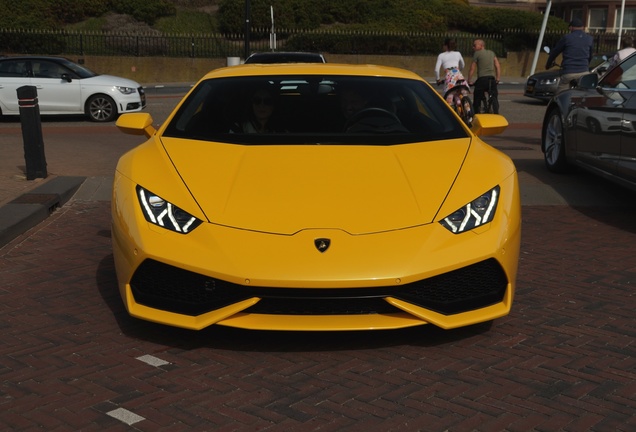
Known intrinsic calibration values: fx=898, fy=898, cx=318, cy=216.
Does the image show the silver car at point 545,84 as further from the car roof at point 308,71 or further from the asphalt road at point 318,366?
the car roof at point 308,71

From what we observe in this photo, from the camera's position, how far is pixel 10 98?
62.1ft

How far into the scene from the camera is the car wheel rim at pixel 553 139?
1027cm

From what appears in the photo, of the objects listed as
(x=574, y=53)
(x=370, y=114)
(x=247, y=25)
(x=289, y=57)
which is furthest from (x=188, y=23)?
(x=370, y=114)

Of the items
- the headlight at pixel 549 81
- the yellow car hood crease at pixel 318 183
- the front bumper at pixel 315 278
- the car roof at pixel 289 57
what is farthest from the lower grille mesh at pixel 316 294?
the headlight at pixel 549 81

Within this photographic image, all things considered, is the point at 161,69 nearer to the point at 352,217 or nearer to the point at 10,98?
the point at 10,98

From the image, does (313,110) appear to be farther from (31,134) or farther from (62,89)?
(62,89)

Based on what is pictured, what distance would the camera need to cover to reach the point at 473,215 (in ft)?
15.5

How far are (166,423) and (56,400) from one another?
1.95 feet

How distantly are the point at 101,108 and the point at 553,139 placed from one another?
1114 cm

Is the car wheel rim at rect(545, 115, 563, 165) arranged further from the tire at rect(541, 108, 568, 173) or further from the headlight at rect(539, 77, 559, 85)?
the headlight at rect(539, 77, 559, 85)

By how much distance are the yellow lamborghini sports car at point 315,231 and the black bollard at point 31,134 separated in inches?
200

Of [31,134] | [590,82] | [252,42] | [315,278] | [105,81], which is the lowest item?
[252,42]

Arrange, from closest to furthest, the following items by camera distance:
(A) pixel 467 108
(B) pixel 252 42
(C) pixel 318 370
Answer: (C) pixel 318 370 < (A) pixel 467 108 < (B) pixel 252 42

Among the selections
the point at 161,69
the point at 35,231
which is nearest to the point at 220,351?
the point at 35,231
